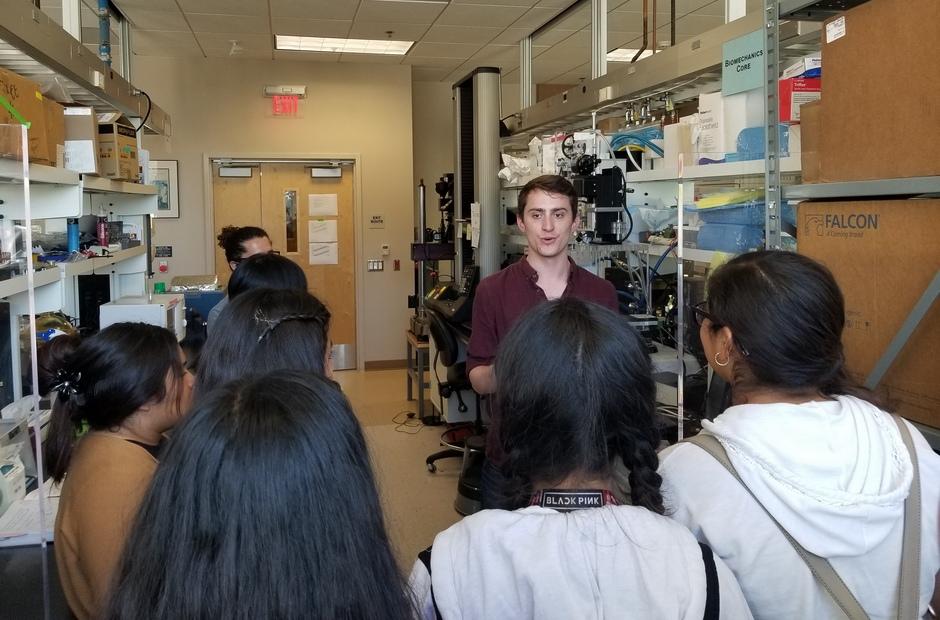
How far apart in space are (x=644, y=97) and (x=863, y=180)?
2.04 metres

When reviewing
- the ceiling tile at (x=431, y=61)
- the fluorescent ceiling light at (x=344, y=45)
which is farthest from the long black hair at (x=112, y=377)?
the ceiling tile at (x=431, y=61)

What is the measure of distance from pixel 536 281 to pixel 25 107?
5.06 ft

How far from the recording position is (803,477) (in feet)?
3.16

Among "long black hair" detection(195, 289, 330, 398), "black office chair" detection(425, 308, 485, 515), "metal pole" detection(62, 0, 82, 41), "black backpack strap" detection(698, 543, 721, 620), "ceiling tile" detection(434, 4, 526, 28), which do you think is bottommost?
"black office chair" detection(425, 308, 485, 515)

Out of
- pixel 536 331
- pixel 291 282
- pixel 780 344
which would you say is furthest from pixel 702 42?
pixel 536 331

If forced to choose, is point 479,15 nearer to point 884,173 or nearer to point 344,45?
point 344,45

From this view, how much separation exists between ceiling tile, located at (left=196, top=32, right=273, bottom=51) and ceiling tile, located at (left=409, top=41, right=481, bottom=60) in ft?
3.79

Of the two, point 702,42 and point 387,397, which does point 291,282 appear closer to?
point 702,42

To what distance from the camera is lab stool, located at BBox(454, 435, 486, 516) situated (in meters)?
3.49

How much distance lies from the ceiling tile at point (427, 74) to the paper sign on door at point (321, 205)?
139 cm

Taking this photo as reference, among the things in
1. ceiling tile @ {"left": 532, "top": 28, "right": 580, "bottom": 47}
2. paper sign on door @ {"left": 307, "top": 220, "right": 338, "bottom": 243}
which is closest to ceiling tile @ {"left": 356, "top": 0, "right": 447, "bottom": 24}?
ceiling tile @ {"left": 532, "top": 28, "right": 580, "bottom": 47}

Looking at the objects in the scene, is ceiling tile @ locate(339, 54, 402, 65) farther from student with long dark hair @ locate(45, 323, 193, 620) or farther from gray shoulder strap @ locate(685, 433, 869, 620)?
gray shoulder strap @ locate(685, 433, 869, 620)

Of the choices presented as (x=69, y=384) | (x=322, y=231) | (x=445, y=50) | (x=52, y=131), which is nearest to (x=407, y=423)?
(x=322, y=231)

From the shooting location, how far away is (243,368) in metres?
1.39
